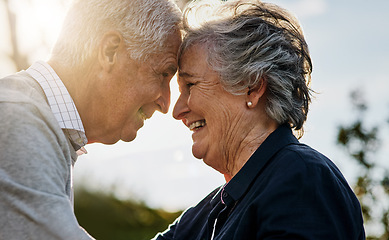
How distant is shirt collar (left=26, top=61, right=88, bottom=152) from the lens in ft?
7.20

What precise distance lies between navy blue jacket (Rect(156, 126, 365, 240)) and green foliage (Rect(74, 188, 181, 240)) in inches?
216

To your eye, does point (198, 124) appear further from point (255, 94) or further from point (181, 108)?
point (255, 94)

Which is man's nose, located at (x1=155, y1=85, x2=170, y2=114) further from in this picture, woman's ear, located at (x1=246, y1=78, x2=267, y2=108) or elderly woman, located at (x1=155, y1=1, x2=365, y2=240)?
woman's ear, located at (x1=246, y1=78, x2=267, y2=108)

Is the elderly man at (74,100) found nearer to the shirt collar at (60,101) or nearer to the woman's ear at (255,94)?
the shirt collar at (60,101)

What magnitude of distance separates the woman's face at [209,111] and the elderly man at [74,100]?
0.44ft

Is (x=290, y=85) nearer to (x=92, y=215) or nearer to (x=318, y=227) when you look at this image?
(x=318, y=227)

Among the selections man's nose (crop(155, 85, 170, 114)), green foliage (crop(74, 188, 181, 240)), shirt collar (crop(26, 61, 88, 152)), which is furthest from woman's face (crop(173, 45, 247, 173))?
green foliage (crop(74, 188, 181, 240))

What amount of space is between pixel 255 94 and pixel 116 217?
584 centimetres

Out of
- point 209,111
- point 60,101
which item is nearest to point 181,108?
point 209,111

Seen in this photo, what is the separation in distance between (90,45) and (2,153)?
37.8 inches

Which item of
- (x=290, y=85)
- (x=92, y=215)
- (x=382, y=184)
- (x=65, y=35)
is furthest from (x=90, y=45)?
(x=382, y=184)

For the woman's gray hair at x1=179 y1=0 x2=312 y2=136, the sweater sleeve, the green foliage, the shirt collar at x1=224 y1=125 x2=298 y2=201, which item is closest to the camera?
the sweater sleeve

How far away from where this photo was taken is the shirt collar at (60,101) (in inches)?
86.4

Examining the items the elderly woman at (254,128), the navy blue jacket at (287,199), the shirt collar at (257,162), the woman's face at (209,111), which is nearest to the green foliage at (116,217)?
the elderly woman at (254,128)
